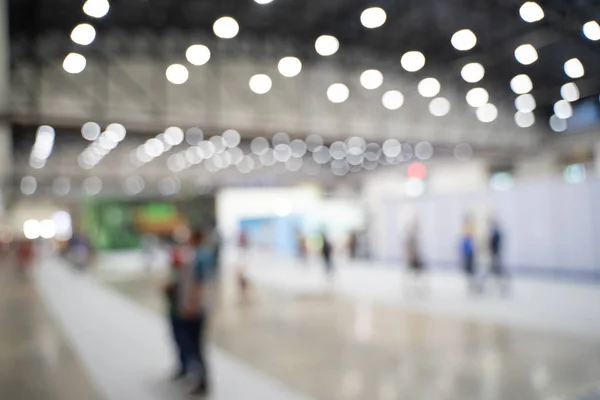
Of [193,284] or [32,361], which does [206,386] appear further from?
[32,361]

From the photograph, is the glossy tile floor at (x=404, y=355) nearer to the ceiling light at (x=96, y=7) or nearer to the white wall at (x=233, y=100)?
the ceiling light at (x=96, y=7)

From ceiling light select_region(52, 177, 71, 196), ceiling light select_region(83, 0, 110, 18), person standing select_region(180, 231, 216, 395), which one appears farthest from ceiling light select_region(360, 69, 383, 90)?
ceiling light select_region(52, 177, 71, 196)

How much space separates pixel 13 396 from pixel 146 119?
455 inches

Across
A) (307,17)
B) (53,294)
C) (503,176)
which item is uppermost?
(307,17)

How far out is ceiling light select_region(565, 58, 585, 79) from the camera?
12.5 m

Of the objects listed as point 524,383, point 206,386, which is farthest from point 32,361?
point 524,383

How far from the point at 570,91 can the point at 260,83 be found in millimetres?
9078

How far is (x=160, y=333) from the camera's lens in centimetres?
1041

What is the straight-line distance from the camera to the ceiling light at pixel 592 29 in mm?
8297

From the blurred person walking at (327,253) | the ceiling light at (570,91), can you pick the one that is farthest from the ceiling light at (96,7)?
the ceiling light at (570,91)

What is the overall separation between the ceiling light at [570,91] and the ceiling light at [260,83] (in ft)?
28.7

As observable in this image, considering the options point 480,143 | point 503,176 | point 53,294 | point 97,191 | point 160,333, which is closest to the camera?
point 160,333

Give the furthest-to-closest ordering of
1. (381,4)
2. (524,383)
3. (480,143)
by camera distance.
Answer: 1. (480,143)
2. (381,4)
3. (524,383)

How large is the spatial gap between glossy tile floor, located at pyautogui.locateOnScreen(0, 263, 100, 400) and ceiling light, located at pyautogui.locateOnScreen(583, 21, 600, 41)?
8737 mm
